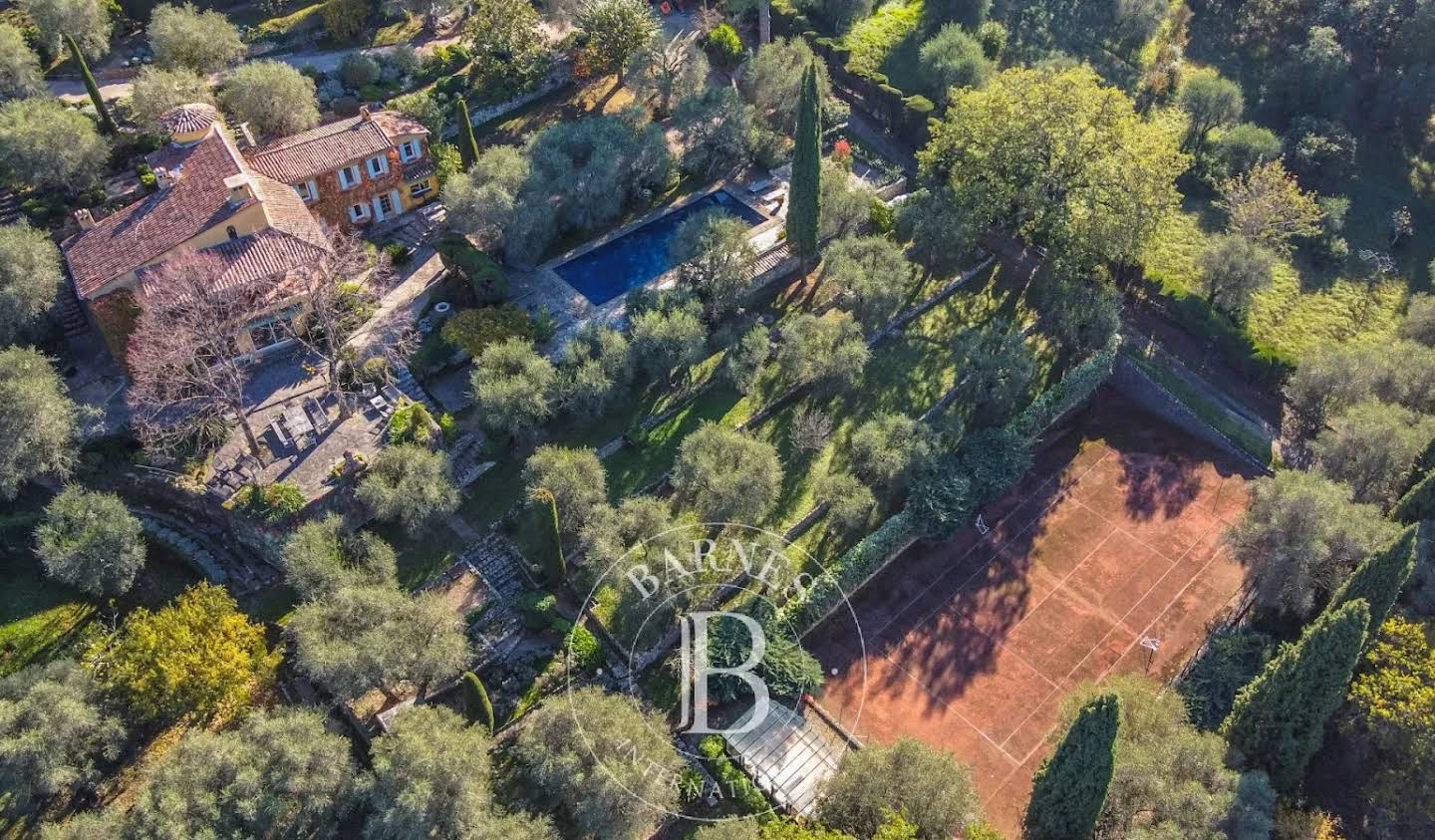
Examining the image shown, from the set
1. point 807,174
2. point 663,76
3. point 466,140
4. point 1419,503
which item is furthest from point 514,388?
point 1419,503

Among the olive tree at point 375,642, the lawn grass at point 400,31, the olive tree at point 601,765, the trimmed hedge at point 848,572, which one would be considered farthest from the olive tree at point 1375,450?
the lawn grass at point 400,31

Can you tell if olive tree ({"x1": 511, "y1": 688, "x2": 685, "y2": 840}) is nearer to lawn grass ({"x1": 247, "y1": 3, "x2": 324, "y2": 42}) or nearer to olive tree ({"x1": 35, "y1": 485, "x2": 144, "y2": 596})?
olive tree ({"x1": 35, "y1": 485, "x2": 144, "y2": 596})

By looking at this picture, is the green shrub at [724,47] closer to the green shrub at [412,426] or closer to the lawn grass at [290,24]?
the lawn grass at [290,24]

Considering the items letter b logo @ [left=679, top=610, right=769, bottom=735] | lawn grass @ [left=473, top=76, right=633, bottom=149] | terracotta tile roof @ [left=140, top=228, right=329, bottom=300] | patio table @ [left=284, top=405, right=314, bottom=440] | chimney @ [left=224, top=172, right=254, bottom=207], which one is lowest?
letter b logo @ [left=679, top=610, right=769, bottom=735]

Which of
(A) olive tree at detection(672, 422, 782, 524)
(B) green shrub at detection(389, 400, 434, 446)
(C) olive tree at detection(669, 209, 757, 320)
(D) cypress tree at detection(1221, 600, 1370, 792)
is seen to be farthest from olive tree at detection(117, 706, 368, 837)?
(D) cypress tree at detection(1221, 600, 1370, 792)

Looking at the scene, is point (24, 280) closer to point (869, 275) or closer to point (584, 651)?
point (584, 651)

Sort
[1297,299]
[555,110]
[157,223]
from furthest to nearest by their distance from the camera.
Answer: [555,110] → [1297,299] → [157,223]

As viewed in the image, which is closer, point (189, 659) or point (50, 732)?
point (50, 732)

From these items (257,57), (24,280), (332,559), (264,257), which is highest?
(257,57)
